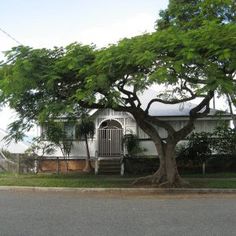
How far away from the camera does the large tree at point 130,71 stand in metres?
17.5

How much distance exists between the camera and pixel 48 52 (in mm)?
20812

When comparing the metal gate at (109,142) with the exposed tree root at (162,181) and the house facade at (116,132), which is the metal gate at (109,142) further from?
the exposed tree root at (162,181)

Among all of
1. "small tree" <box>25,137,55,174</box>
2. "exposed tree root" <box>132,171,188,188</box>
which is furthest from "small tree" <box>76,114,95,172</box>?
"exposed tree root" <box>132,171,188,188</box>

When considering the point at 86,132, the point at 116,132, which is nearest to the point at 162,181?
the point at 86,132

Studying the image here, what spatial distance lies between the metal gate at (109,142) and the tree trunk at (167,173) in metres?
8.73

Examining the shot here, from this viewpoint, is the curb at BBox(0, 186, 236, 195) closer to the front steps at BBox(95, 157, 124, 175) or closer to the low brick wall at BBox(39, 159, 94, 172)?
the front steps at BBox(95, 157, 124, 175)

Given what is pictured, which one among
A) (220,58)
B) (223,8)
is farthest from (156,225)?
(223,8)

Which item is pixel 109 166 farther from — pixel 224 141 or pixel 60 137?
pixel 224 141

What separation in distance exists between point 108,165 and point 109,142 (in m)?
1.91

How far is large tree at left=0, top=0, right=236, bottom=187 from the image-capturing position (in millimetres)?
17484

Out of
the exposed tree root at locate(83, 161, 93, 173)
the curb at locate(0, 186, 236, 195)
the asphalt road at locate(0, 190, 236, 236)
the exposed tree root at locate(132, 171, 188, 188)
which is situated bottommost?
the asphalt road at locate(0, 190, 236, 236)

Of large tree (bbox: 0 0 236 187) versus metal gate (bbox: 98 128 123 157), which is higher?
large tree (bbox: 0 0 236 187)

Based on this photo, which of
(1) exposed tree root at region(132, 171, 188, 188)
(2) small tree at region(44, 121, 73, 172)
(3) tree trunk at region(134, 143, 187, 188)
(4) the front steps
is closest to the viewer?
(1) exposed tree root at region(132, 171, 188, 188)

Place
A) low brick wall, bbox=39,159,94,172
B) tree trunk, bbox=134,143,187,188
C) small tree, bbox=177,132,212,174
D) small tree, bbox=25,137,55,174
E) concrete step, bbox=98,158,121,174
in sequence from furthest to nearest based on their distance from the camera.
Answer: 1. low brick wall, bbox=39,159,94,172
2. small tree, bbox=25,137,55,174
3. concrete step, bbox=98,158,121,174
4. small tree, bbox=177,132,212,174
5. tree trunk, bbox=134,143,187,188
